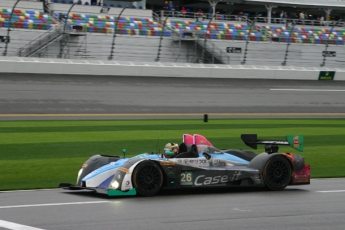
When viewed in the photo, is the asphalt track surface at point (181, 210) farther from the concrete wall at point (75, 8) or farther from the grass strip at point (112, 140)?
the concrete wall at point (75, 8)

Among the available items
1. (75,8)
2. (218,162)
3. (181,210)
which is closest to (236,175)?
(218,162)

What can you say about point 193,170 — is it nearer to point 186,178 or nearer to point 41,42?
point 186,178

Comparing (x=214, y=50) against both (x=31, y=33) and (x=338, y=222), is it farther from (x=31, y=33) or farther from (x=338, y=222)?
(x=338, y=222)

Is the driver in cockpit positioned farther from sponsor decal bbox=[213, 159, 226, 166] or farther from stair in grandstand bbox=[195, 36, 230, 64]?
stair in grandstand bbox=[195, 36, 230, 64]

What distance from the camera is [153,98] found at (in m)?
31.1

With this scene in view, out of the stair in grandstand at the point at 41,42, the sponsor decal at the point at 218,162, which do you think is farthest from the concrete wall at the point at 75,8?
the sponsor decal at the point at 218,162

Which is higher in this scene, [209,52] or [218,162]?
[218,162]

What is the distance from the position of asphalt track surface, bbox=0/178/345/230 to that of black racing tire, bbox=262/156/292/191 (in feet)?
0.56

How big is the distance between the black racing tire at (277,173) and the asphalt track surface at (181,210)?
0.56ft

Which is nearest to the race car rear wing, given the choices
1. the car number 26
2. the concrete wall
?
the car number 26

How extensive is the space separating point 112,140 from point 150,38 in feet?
83.6

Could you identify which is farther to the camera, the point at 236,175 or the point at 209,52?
the point at 209,52

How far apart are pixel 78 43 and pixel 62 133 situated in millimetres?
21577

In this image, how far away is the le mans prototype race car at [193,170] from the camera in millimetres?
10086
